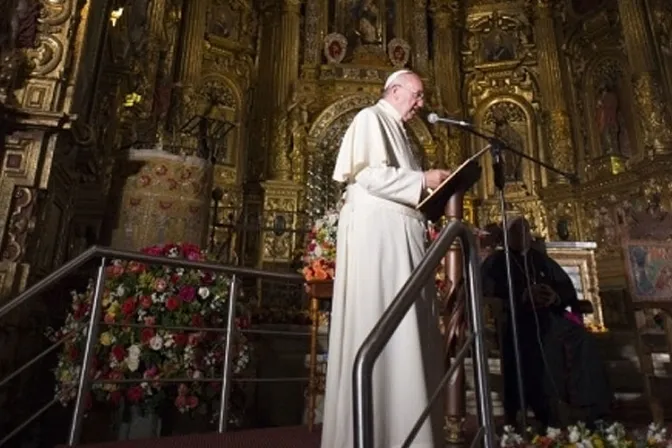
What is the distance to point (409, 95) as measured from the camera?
2.35m

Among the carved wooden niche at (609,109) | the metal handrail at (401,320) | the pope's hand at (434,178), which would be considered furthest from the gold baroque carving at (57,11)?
the carved wooden niche at (609,109)

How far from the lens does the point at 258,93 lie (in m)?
11.9

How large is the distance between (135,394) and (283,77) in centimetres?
986

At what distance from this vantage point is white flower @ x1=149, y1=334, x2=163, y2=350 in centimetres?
302

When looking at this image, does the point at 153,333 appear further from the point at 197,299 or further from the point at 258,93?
the point at 258,93

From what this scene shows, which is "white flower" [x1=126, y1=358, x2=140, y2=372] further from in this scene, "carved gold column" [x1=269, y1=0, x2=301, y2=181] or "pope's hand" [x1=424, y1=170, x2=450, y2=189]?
"carved gold column" [x1=269, y1=0, x2=301, y2=181]

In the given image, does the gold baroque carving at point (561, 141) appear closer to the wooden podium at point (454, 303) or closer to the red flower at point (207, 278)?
the red flower at point (207, 278)

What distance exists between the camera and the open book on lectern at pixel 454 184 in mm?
1894

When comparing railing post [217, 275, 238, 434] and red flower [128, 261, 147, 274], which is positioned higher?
red flower [128, 261, 147, 274]

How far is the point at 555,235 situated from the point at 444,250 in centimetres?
1028

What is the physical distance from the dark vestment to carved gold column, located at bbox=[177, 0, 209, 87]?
905 centimetres

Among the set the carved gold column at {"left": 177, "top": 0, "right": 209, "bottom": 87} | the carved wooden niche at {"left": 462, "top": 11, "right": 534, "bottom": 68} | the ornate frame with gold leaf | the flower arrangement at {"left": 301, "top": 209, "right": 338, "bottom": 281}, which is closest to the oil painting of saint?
the carved wooden niche at {"left": 462, "top": 11, "right": 534, "bottom": 68}

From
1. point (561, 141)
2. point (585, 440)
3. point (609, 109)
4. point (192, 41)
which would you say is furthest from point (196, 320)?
point (609, 109)

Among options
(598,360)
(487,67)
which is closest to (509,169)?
(487,67)
